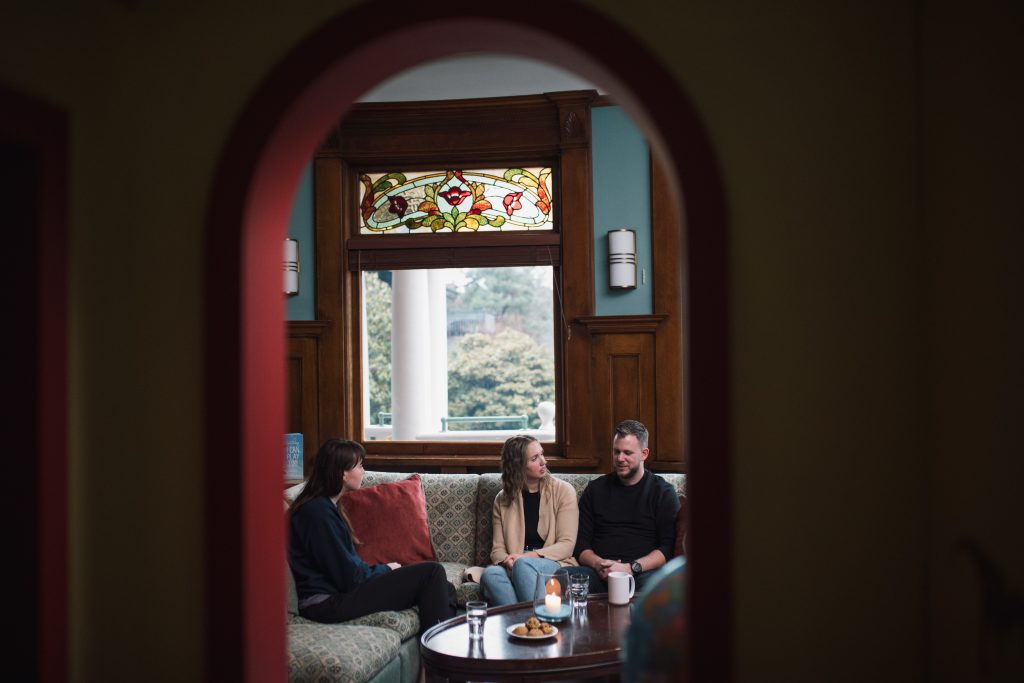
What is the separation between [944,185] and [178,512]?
62.4 inches

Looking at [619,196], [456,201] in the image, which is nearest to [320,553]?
[456,201]

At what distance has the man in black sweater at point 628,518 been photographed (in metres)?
4.06

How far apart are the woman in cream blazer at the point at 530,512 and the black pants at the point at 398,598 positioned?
1.40 ft

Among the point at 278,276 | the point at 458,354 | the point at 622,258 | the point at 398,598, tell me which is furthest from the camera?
the point at 458,354

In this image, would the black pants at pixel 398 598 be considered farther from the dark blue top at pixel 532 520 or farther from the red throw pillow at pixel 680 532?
the red throw pillow at pixel 680 532

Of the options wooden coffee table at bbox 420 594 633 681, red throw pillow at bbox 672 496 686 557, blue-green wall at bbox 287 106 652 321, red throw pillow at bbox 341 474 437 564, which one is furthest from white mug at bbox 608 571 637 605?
blue-green wall at bbox 287 106 652 321

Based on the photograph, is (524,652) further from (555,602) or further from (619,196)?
(619,196)

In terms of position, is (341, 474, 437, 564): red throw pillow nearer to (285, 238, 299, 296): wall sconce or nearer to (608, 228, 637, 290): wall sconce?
(285, 238, 299, 296): wall sconce

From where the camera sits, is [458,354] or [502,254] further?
[458,354]

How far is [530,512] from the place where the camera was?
4312 millimetres

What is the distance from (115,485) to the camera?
1.84m

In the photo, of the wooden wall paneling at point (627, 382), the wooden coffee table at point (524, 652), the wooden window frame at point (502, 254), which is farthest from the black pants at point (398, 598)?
the wooden wall paneling at point (627, 382)

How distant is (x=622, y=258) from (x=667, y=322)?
0.42m

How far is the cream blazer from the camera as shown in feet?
14.0
